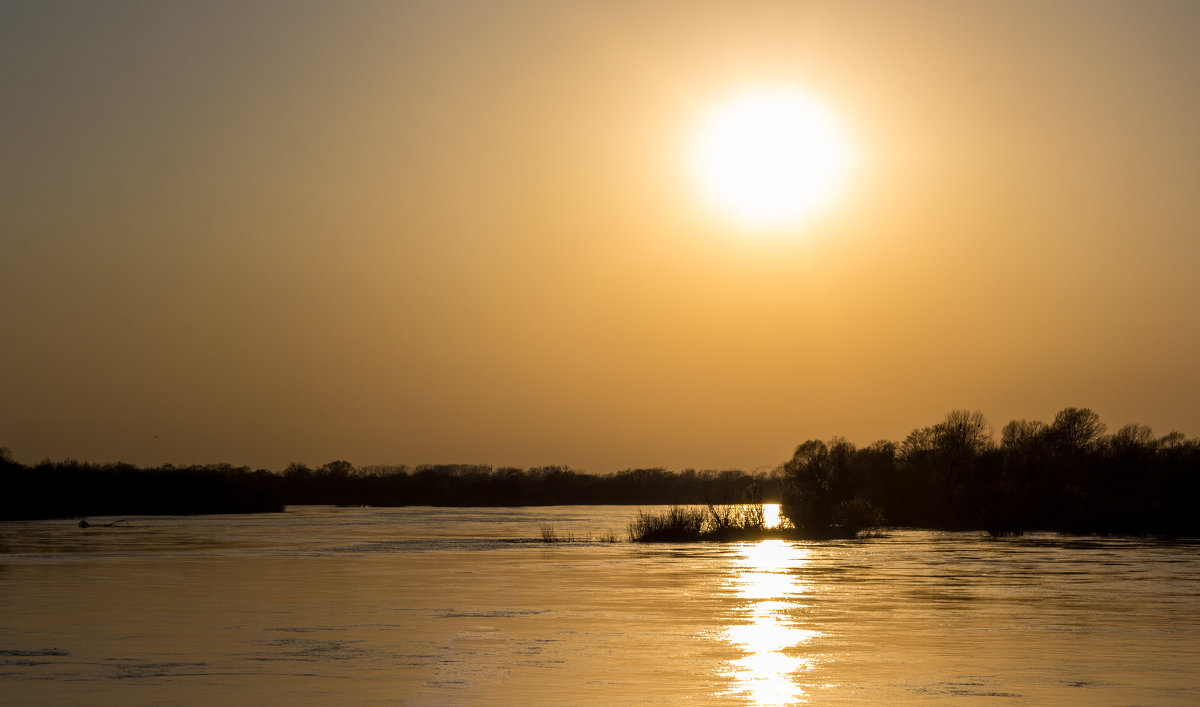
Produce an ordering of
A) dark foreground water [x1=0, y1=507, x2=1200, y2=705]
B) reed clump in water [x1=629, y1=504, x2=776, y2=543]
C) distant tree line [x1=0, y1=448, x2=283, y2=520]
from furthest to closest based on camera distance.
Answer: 1. distant tree line [x1=0, y1=448, x2=283, y2=520]
2. reed clump in water [x1=629, y1=504, x2=776, y2=543]
3. dark foreground water [x1=0, y1=507, x2=1200, y2=705]

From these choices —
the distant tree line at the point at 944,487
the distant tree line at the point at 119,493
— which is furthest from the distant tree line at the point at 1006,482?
the distant tree line at the point at 119,493

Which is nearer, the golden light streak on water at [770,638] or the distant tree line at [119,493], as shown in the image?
the golden light streak on water at [770,638]

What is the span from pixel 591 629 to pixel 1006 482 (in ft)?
201

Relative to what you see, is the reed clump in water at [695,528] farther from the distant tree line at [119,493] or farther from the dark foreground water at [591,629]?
the distant tree line at [119,493]

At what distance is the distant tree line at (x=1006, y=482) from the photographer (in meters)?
70.8

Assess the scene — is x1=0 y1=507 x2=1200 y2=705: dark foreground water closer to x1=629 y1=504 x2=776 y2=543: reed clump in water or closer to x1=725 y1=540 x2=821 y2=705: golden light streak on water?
x1=725 y1=540 x2=821 y2=705: golden light streak on water

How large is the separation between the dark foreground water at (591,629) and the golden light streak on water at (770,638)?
8 centimetres

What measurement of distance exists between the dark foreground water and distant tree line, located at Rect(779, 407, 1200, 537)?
22966 millimetres

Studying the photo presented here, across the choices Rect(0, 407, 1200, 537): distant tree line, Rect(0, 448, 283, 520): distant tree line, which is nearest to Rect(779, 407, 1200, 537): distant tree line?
Rect(0, 407, 1200, 537): distant tree line

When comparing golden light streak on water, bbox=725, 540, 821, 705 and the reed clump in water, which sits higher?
the reed clump in water

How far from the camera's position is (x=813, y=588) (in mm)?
33469

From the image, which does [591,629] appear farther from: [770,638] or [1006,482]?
[1006,482]

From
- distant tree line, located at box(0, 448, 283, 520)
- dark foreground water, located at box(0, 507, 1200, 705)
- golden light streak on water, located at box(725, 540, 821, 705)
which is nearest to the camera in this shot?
golden light streak on water, located at box(725, 540, 821, 705)

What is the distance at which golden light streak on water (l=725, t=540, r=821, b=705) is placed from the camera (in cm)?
1669
